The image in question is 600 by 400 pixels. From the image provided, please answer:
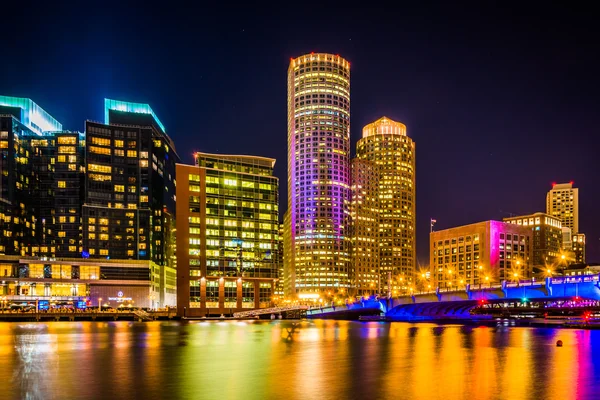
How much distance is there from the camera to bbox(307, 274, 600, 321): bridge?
318ft

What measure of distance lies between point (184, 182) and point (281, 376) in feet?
538

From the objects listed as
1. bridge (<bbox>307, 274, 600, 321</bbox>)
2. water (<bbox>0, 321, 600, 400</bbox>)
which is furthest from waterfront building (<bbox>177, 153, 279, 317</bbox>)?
water (<bbox>0, 321, 600, 400</bbox>)

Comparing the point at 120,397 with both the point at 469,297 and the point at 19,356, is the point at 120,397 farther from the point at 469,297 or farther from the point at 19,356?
the point at 469,297

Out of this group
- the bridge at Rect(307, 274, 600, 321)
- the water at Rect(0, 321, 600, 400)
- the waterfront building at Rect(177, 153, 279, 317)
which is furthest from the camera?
the waterfront building at Rect(177, 153, 279, 317)

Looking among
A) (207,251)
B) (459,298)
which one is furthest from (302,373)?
(207,251)

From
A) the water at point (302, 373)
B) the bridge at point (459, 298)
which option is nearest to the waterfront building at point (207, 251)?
the bridge at point (459, 298)

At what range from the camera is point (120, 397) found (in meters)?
31.6

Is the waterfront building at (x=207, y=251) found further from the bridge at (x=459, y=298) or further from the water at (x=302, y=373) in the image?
the water at (x=302, y=373)

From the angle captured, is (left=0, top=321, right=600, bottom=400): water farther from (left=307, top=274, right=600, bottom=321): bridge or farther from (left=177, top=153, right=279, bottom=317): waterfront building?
(left=177, top=153, right=279, bottom=317): waterfront building

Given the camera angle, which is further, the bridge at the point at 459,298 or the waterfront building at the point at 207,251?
the waterfront building at the point at 207,251

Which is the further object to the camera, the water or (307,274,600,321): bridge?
(307,274,600,321): bridge

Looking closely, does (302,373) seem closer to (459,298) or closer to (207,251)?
(459,298)

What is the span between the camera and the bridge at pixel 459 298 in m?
96.8

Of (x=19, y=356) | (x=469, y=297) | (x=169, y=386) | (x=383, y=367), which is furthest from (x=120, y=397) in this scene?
(x=469, y=297)
